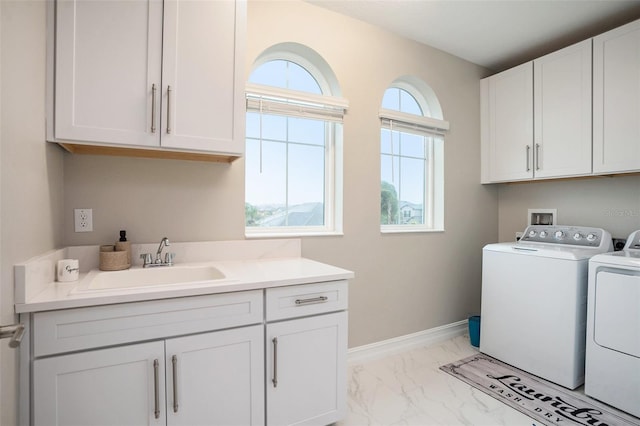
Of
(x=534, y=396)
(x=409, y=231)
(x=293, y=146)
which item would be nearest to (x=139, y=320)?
(x=293, y=146)

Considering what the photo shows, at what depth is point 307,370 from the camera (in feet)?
5.16

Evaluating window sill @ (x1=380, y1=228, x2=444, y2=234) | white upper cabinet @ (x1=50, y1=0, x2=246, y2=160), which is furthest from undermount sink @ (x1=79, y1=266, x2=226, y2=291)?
window sill @ (x1=380, y1=228, x2=444, y2=234)

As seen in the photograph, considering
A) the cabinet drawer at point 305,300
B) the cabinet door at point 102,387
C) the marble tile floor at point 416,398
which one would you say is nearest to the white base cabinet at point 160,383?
the cabinet door at point 102,387

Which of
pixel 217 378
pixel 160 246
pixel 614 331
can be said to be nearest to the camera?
pixel 217 378

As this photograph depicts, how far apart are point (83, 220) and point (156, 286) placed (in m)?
0.68

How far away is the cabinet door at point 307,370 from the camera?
1499mm

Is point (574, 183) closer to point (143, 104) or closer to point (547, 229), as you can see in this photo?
point (547, 229)

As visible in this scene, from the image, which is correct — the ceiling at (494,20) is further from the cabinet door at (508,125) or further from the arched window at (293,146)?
the arched window at (293,146)

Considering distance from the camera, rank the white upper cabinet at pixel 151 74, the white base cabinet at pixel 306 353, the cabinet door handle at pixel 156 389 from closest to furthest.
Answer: the cabinet door handle at pixel 156 389, the white upper cabinet at pixel 151 74, the white base cabinet at pixel 306 353

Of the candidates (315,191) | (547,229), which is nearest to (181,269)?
(315,191)

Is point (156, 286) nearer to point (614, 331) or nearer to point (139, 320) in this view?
point (139, 320)

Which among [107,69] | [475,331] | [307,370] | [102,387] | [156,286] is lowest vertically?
[475,331]

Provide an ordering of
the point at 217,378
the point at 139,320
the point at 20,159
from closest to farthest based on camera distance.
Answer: the point at 20,159
the point at 139,320
the point at 217,378

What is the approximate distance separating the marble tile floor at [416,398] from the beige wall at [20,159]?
156 centimetres
